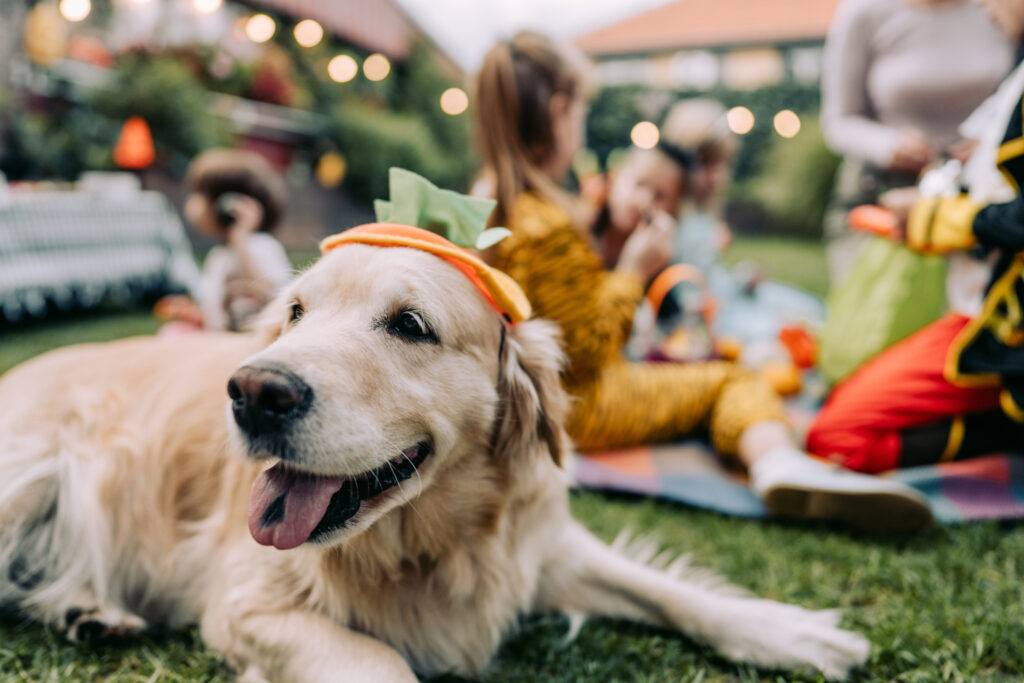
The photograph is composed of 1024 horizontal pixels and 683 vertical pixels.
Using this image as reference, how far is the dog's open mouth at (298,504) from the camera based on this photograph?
142cm

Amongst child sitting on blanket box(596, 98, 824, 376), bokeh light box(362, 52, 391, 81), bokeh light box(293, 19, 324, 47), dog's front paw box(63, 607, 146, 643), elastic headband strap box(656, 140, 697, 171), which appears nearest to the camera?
dog's front paw box(63, 607, 146, 643)

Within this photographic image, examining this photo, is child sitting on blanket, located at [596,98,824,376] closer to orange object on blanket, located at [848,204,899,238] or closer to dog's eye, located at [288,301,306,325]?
orange object on blanket, located at [848,204,899,238]

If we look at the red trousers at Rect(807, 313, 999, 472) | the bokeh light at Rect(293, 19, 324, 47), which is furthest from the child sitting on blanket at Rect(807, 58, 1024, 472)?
the bokeh light at Rect(293, 19, 324, 47)

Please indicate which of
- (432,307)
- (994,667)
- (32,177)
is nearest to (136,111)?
(32,177)

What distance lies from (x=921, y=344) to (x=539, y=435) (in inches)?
73.5

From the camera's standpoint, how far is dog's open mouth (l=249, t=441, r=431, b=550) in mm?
1420

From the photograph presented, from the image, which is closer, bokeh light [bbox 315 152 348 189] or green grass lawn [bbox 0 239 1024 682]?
green grass lawn [bbox 0 239 1024 682]

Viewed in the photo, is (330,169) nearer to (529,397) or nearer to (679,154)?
(679,154)

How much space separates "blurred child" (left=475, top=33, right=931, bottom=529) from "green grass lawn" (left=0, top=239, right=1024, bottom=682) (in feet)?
0.68

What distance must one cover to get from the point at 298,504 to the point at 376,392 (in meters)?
0.26

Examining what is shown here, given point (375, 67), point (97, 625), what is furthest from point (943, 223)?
point (375, 67)

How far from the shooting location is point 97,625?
71.7 inches

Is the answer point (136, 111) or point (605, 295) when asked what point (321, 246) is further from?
point (136, 111)

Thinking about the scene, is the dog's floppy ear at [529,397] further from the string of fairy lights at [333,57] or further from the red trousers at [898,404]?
the string of fairy lights at [333,57]
